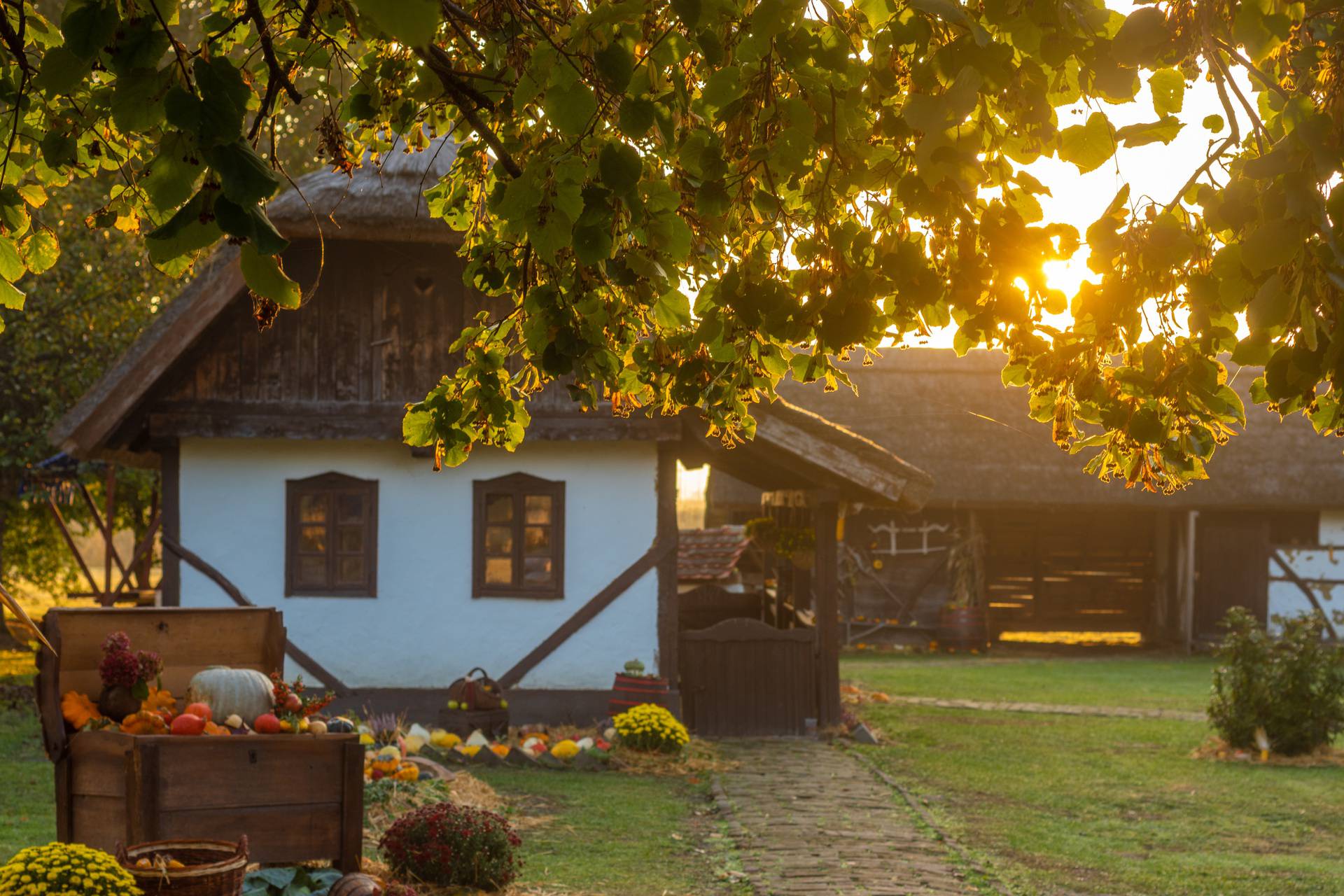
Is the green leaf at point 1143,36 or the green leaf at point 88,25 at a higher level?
the green leaf at point 1143,36

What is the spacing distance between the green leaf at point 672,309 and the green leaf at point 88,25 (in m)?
1.68

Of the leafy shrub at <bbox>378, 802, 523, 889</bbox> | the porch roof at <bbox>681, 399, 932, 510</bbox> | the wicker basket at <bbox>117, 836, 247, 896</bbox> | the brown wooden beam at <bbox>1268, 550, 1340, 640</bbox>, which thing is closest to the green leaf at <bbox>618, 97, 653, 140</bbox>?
the wicker basket at <bbox>117, 836, 247, 896</bbox>

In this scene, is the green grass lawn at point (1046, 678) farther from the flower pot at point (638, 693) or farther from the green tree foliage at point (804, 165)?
the green tree foliage at point (804, 165)

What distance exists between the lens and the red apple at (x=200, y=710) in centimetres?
573

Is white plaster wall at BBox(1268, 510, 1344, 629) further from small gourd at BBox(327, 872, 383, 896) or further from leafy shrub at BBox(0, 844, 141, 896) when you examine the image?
leafy shrub at BBox(0, 844, 141, 896)

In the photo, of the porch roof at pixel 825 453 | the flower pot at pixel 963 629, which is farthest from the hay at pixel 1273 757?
the flower pot at pixel 963 629

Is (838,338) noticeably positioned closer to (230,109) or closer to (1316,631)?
(230,109)

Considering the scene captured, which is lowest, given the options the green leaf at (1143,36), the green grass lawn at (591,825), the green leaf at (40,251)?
the green grass lawn at (591,825)

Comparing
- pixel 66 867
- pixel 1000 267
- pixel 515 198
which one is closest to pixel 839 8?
pixel 1000 267

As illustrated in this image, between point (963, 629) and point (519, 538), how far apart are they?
1116 centimetres

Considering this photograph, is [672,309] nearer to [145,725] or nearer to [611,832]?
[145,725]

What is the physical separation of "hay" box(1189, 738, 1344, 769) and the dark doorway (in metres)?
9.87

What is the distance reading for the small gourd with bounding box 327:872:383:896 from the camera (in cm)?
552

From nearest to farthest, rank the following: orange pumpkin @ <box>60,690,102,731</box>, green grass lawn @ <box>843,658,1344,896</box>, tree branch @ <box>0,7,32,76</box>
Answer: tree branch @ <box>0,7,32,76</box> → orange pumpkin @ <box>60,690,102,731</box> → green grass lawn @ <box>843,658,1344,896</box>
